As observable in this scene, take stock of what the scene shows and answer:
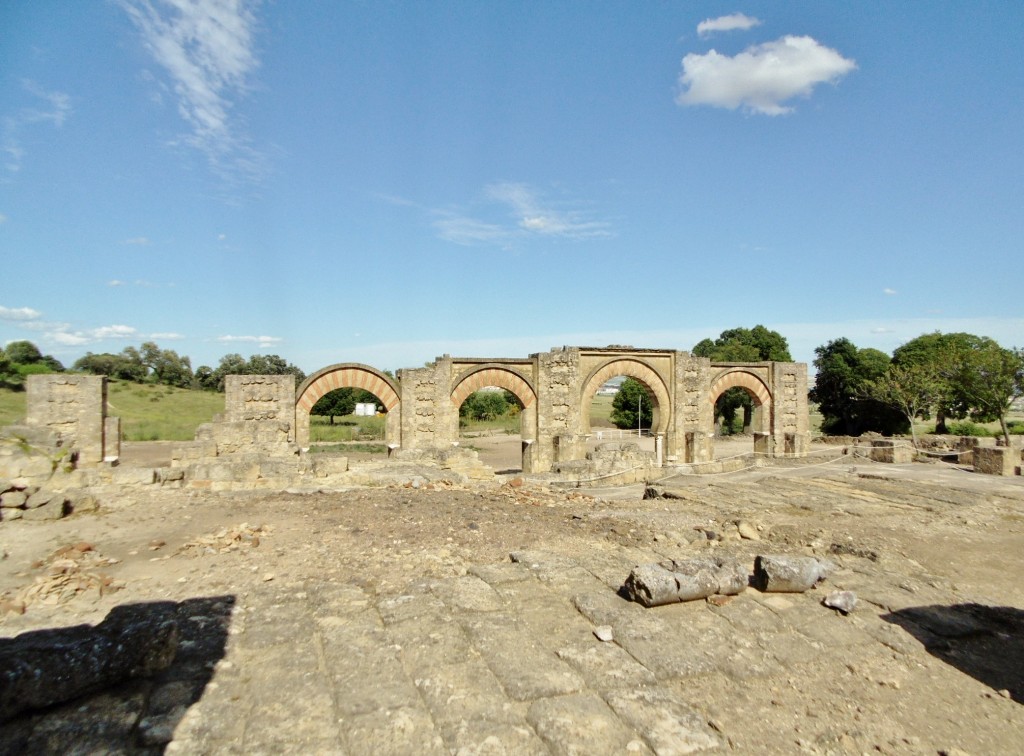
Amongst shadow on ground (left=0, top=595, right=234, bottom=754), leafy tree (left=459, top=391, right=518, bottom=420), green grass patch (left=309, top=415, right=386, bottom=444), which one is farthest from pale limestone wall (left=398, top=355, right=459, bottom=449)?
leafy tree (left=459, top=391, right=518, bottom=420)

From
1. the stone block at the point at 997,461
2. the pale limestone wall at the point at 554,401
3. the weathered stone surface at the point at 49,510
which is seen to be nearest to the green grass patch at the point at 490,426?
the pale limestone wall at the point at 554,401

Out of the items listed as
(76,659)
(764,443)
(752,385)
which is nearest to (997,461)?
(764,443)

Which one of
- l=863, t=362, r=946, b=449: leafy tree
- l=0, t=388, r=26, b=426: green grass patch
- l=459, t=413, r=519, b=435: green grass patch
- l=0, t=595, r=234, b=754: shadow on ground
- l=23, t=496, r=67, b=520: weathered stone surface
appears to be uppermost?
l=863, t=362, r=946, b=449: leafy tree

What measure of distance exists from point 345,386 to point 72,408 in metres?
6.36

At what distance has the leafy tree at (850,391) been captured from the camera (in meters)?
33.2

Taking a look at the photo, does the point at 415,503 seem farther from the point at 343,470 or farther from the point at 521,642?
the point at 521,642

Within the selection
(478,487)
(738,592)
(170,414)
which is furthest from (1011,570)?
(170,414)

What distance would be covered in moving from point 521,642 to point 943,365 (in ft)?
94.6

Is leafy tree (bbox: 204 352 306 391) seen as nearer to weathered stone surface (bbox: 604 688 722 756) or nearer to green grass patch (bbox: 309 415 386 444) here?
green grass patch (bbox: 309 415 386 444)

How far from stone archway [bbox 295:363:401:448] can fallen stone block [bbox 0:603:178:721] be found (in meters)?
11.5

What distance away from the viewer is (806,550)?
23.5 ft

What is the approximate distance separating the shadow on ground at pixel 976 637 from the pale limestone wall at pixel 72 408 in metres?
16.3

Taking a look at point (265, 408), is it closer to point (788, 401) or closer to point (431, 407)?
point (431, 407)

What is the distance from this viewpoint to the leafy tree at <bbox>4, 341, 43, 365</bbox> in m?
47.6
